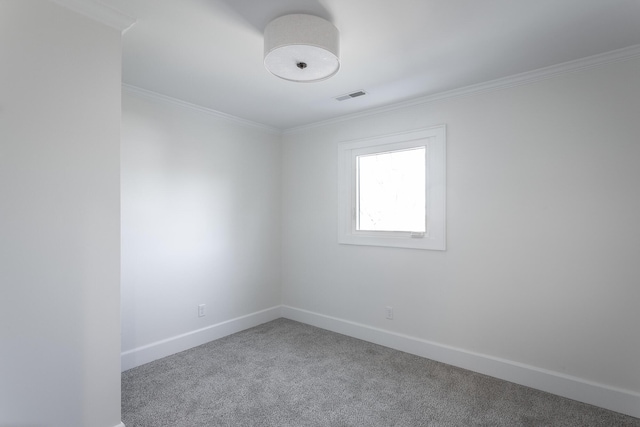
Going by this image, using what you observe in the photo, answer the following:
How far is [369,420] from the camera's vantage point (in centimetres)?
218

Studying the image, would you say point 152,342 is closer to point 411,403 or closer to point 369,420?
point 369,420

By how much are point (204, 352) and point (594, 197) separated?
11.8ft

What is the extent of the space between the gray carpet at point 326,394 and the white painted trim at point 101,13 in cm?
248

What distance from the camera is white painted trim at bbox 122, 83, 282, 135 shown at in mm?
2946

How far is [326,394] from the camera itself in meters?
2.49

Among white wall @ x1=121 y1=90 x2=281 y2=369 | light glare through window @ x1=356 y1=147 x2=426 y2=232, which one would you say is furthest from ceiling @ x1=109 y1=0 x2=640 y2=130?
light glare through window @ x1=356 y1=147 x2=426 y2=232

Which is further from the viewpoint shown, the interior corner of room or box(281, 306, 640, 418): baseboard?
box(281, 306, 640, 418): baseboard

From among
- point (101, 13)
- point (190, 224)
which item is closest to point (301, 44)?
point (101, 13)

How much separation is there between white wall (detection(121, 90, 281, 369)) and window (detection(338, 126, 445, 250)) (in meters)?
1.10

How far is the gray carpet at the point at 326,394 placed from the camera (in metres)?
2.19

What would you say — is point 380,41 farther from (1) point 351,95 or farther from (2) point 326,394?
(2) point 326,394

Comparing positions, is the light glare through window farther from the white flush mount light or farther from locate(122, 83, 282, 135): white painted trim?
the white flush mount light

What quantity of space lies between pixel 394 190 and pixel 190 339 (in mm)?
2626

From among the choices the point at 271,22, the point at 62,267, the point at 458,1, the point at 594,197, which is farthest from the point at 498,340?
the point at 62,267
